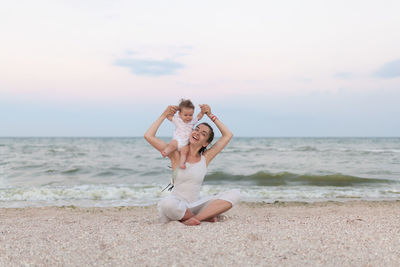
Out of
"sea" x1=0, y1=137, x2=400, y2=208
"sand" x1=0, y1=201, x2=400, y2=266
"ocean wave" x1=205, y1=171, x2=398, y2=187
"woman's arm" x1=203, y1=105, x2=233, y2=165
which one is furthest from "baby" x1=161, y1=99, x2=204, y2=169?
"ocean wave" x1=205, y1=171, x2=398, y2=187

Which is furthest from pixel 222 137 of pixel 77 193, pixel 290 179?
pixel 290 179

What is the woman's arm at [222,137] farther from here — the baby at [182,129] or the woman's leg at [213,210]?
the woman's leg at [213,210]

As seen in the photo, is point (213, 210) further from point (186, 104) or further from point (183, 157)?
point (186, 104)

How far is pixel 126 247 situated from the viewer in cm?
394

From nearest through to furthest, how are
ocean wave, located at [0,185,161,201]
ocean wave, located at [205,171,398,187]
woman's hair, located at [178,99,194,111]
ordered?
woman's hair, located at [178,99,194,111] → ocean wave, located at [0,185,161,201] → ocean wave, located at [205,171,398,187]

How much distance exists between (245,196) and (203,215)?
17.9 feet

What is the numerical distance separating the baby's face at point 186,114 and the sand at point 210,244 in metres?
1.44

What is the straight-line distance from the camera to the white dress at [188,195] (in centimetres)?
499

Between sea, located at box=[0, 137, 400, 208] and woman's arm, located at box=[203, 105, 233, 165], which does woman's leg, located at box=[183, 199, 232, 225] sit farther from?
sea, located at box=[0, 137, 400, 208]

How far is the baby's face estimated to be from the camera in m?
4.91

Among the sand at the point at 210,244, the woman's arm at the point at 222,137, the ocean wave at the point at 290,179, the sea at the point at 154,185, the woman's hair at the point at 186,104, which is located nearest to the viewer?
the sand at the point at 210,244

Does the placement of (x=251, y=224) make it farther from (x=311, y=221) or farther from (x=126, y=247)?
(x=126, y=247)

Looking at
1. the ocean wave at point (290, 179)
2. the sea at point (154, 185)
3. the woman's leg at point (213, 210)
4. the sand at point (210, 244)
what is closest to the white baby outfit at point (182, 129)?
the woman's leg at point (213, 210)

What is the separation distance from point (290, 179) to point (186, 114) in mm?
9880
